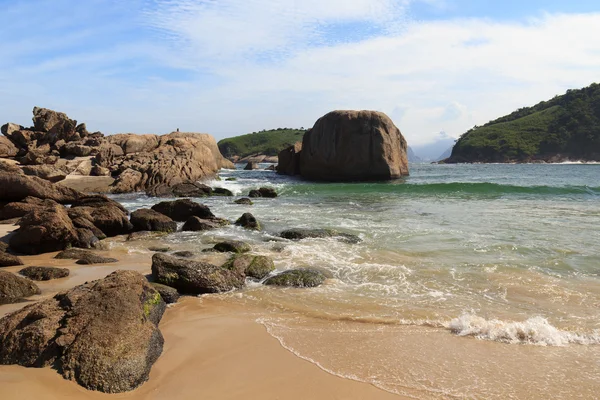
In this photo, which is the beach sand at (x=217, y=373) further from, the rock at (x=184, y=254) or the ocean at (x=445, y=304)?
the rock at (x=184, y=254)

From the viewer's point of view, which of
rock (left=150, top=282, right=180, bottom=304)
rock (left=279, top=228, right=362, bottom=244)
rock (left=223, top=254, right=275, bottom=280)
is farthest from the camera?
rock (left=279, top=228, right=362, bottom=244)

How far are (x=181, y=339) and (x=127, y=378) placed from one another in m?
1.14

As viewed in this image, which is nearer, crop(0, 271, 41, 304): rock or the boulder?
crop(0, 271, 41, 304): rock

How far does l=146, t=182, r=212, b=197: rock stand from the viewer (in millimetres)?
21391

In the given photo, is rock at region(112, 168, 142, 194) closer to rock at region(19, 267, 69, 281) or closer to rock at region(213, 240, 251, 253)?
rock at region(213, 240, 251, 253)

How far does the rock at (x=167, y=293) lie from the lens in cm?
609

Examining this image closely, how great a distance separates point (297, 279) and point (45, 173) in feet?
56.4

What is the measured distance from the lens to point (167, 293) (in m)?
6.14

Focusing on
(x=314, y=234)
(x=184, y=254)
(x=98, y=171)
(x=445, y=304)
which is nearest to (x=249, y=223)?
(x=314, y=234)

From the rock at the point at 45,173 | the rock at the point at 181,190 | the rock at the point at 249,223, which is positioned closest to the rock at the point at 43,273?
the rock at the point at 249,223

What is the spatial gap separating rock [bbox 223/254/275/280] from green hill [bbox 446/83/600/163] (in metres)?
86.9

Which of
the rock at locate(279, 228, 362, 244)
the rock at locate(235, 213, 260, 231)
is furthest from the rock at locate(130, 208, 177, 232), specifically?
the rock at locate(279, 228, 362, 244)

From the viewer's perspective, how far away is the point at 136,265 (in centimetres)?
815

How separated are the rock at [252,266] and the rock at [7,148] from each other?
2305 cm
